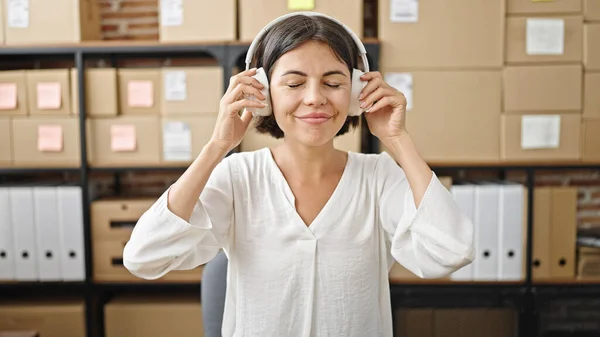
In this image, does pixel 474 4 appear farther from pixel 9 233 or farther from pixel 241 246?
pixel 9 233

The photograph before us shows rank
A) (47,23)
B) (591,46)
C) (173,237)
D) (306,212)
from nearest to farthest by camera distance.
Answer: (173,237), (306,212), (591,46), (47,23)

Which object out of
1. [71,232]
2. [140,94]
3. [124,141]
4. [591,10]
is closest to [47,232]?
→ [71,232]

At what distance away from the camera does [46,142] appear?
7.98ft

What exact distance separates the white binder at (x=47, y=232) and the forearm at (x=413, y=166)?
6.07 ft

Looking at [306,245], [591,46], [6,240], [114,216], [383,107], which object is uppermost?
[591,46]

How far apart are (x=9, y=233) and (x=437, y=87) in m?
2.01

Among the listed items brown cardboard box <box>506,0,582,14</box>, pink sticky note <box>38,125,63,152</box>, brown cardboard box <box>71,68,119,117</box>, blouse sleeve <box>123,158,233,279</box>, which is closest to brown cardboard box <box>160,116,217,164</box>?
brown cardboard box <box>71,68,119,117</box>

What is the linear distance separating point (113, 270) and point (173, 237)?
162 cm

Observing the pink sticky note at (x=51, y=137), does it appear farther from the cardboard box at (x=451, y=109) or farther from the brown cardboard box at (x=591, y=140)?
the brown cardboard box at (x=591, y=140)

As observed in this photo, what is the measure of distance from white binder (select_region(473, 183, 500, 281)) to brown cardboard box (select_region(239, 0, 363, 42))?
2.87ft

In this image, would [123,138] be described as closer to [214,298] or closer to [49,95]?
[49,95]

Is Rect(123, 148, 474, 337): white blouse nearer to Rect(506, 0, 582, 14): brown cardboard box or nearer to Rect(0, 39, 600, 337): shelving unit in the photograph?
Rect(0, 39, 600, 337): shelving unit

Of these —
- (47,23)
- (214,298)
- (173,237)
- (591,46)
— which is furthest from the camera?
(47,23)

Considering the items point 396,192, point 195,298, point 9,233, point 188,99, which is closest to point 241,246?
point 396,192
